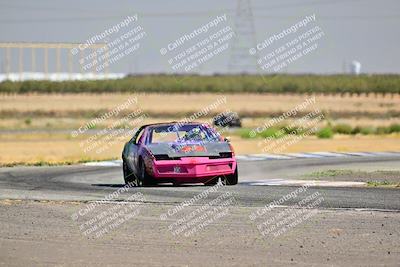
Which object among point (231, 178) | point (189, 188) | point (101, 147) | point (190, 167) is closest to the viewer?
point (190, 167)

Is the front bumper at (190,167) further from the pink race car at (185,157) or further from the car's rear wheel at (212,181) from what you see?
the car's rear wheel at (212,181)

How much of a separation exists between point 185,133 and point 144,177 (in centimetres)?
124

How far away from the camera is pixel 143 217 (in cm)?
1524

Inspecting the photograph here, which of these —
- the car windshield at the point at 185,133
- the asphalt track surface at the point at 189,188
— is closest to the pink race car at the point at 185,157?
the car windshield at the point at 185,133

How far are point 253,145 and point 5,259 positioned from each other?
116ft

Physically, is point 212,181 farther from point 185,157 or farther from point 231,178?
point 185,157

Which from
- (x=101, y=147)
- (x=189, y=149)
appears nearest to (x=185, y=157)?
(x=189, y=149)

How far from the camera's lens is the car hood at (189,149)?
2009cm

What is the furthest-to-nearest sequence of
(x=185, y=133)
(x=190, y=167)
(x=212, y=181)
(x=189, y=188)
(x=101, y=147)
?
(x=101, y=147) < (x=185, y=133) < (x=212, y=181) < (x=189, y=188) < (x=190, y=167)

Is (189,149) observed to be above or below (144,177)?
above

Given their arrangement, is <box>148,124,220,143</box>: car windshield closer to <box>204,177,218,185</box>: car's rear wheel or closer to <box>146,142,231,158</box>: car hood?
<box>146,142,231,158</box>: car hood

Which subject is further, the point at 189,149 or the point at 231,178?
the point at 231,178

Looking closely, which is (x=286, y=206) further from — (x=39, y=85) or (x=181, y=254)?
(x=39, y=85)

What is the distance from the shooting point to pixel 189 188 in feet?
67.2
